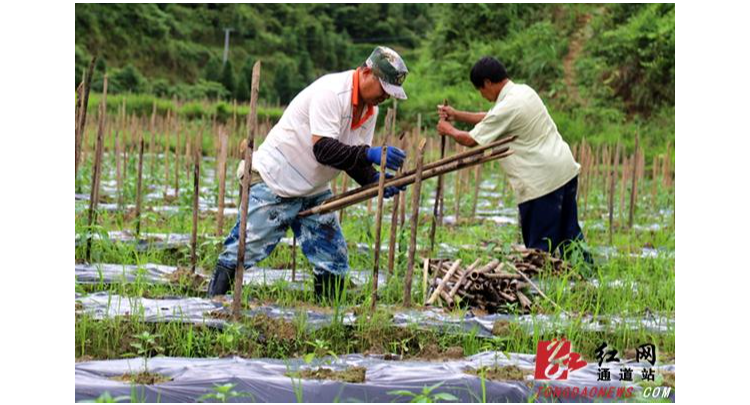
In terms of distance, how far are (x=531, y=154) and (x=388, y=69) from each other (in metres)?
1.65

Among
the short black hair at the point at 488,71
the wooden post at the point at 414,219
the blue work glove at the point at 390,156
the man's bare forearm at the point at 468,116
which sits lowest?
the wooden post at the point at 414,219

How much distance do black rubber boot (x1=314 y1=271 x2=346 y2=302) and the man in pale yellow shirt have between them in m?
1.26

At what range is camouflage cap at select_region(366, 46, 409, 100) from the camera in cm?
349

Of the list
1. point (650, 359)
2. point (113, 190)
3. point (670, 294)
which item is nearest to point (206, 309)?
point (650, 359)

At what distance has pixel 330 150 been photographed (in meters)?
3.50

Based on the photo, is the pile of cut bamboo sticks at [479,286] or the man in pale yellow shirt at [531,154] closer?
the pile of cut bamboo sticks at [479,286]

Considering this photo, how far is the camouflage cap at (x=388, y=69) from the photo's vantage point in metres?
3.49

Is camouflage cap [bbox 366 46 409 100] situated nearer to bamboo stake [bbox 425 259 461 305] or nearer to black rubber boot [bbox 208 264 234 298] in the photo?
bamboo stake [bbox 425 259 461 305]

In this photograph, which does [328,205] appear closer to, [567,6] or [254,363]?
[254,363]

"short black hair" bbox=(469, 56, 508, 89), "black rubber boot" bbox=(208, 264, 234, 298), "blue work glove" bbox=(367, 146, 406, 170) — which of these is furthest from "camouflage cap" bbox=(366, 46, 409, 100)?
"short black hair" bbox=(469, 56, 508, 89)

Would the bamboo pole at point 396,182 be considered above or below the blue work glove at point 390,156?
below

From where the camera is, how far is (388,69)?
3.50m

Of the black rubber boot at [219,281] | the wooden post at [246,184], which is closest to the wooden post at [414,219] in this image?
the wooden post at [246,184]

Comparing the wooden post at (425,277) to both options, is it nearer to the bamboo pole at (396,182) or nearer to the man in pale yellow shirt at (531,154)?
the bamboo pole at (396,182)
